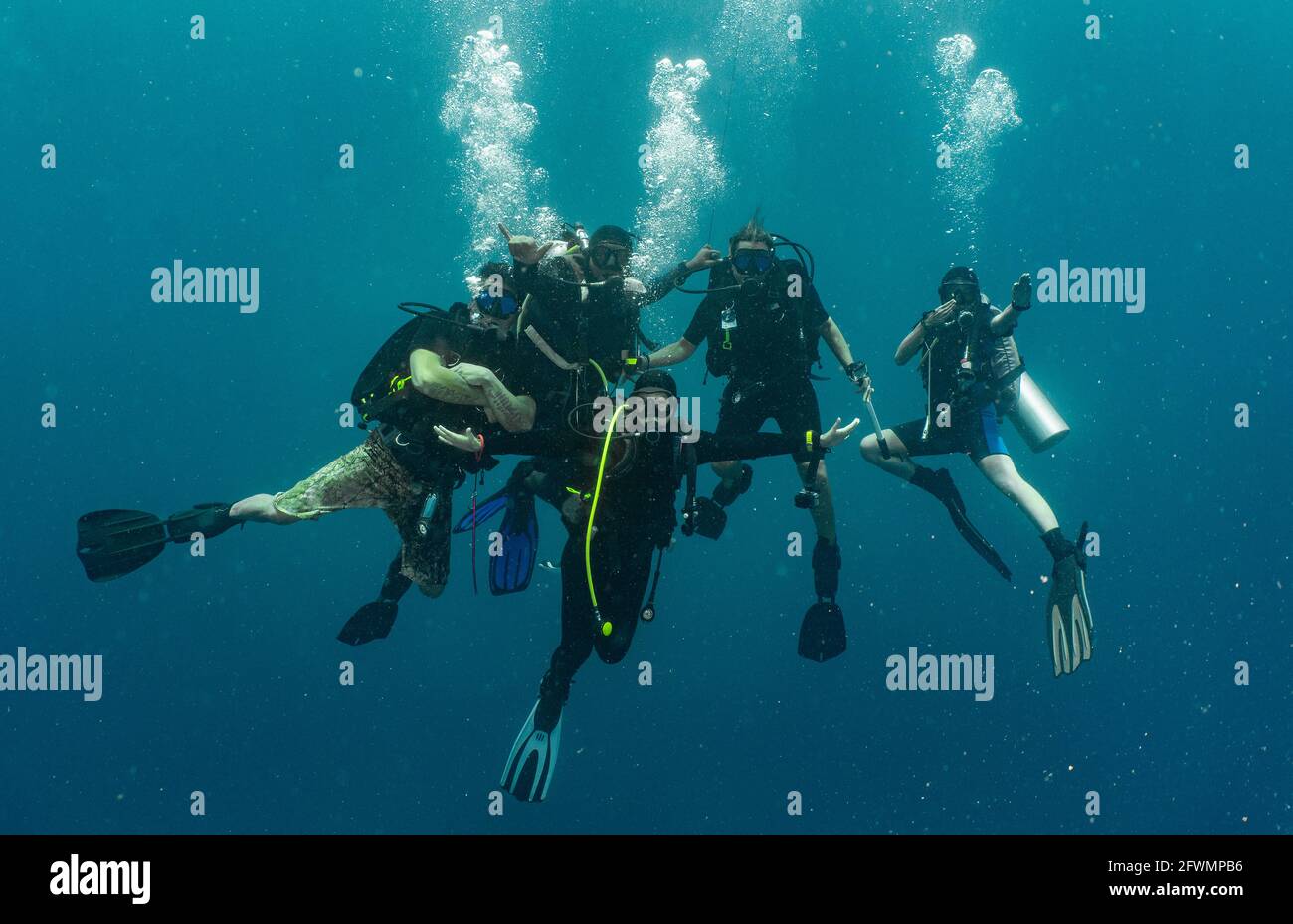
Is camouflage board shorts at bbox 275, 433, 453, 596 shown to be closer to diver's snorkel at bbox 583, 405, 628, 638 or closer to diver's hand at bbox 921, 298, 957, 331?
diver's snorkel at bbox 583, 405, 628, 638

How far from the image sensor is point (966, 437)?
322 inches

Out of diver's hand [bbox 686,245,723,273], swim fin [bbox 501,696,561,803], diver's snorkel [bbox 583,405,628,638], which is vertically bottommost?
swim fin [bbox 501,696,561,803]

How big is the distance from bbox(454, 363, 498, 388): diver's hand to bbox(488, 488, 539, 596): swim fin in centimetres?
286

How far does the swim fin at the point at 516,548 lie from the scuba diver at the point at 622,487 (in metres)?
2.21

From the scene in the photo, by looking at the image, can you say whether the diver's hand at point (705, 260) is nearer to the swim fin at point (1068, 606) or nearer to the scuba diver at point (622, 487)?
the scuba diver at point (622, 487)

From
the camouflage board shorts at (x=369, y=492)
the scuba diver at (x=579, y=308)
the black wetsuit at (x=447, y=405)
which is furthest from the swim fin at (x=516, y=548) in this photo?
the scuba diver at (x=579, y=308)

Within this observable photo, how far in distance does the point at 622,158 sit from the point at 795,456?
93.1 ft

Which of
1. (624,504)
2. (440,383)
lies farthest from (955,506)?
(440,383)

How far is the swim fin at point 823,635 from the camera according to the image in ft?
25.7

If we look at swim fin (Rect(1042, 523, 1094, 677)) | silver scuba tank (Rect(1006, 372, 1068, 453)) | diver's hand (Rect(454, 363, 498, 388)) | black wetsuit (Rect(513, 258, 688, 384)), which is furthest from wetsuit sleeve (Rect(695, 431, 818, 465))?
silver scuba tank (Rect(1006, 372, 1068, 453))

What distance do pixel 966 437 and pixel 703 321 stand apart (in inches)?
128

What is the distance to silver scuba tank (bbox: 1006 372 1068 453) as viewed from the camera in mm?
8523
